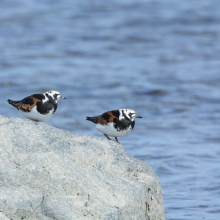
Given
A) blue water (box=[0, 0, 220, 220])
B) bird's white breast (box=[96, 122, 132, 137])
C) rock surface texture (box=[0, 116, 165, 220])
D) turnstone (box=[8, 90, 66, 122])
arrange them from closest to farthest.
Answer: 1. rock surface texture (box=[0, 116, 165, 220])
2. turnstone (box=[8, 90, 66, 122])
3. bird's white breast (box=[96, 122, 132, 137])
4. blue water (box=[0, 0, 220, 220])

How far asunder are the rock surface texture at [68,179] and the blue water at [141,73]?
183cm

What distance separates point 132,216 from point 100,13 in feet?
65.6

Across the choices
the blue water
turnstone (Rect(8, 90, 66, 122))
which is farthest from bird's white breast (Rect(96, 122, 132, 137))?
the blue water

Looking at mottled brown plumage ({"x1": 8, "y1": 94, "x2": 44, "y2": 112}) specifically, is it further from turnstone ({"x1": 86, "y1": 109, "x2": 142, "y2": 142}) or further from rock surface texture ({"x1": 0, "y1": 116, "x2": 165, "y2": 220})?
turnstone ({"x1": 86, "y1": 109, "x2": 142, "y2": 142})

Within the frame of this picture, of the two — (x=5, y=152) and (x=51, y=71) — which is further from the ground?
(x=5, y=152)

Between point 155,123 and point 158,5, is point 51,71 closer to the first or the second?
point 155,123

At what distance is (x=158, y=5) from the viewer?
25875 mm

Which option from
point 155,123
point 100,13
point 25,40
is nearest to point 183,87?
point 155,123

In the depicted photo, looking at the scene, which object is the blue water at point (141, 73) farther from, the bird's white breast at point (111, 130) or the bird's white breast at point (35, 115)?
the bird's white breast at point (35, 115)

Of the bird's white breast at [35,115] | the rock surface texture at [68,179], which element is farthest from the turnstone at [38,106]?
the rock surface texture at [68,179]

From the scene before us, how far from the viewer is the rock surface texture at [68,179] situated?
5.16 m

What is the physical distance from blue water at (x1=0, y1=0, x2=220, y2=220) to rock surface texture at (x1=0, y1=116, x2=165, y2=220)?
6.00 feet

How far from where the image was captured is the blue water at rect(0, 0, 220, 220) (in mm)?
10297

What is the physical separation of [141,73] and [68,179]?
11977 mm
